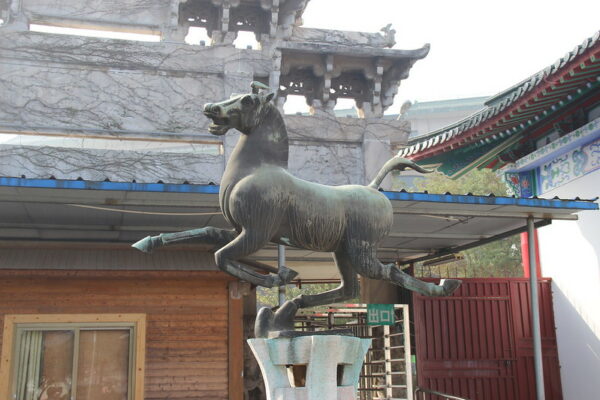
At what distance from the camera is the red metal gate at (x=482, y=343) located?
11531 millimetres

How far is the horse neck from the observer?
466cm

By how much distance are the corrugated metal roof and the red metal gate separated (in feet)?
9.48

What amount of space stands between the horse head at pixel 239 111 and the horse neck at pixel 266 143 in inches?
1.8

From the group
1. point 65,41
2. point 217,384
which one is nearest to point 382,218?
point 217,384

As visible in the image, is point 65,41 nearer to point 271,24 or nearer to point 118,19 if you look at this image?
point 118,19

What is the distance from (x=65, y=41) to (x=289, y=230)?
7972mm

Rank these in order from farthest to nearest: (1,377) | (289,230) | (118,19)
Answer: (118,19) → (1,377) → (289,230)

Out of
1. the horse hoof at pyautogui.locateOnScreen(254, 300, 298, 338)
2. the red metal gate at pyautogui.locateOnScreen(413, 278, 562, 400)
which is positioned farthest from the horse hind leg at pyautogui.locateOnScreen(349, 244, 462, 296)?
the red metal gate at pyautogui.locateOnScreen(413, 278, 562, 400)

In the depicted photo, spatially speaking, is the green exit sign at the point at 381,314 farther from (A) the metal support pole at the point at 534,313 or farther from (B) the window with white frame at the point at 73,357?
(B) the window with white frame at the point at 73,357

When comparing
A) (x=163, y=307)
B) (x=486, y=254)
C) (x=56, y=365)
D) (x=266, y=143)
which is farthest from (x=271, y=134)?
(x=486, y=254)

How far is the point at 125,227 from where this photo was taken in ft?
31.0

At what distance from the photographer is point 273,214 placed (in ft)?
14.7

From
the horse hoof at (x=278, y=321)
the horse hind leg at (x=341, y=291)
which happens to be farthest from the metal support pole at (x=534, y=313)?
the horse hoof at (x=278, y=321)

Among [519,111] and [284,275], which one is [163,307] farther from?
[519,111]
